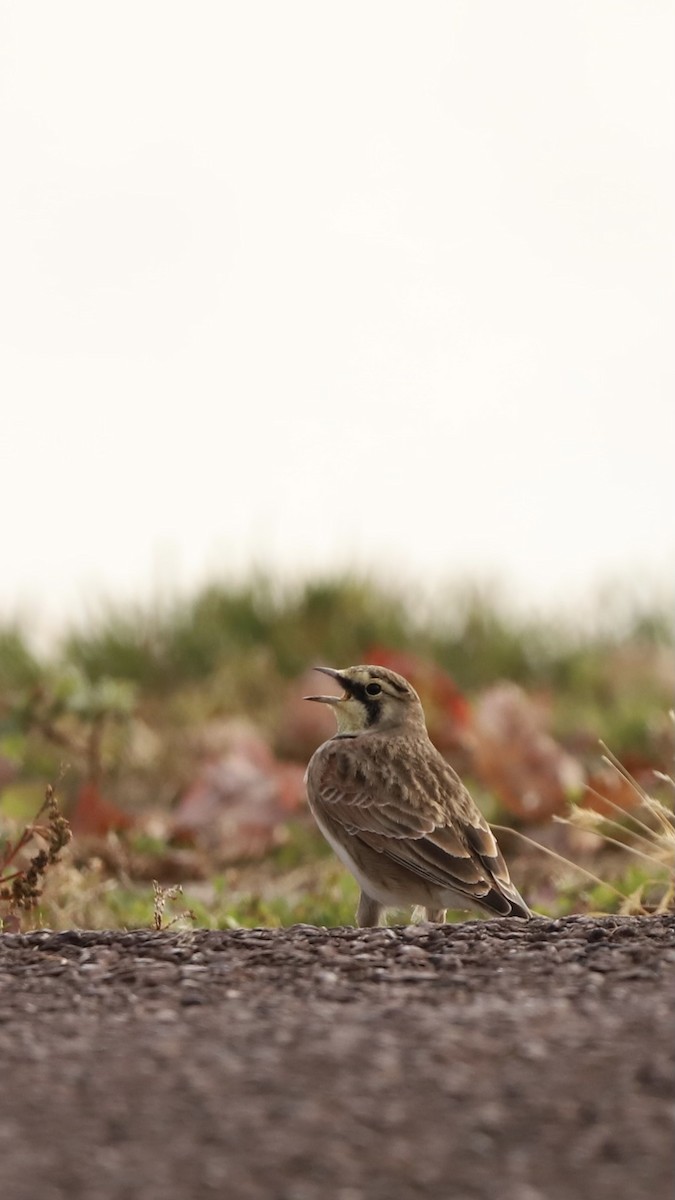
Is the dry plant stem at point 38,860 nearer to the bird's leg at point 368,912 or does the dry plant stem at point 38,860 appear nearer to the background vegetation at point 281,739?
the background vegetation at point 281,739

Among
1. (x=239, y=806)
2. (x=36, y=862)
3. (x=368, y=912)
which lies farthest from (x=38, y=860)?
(x=239, y=806)

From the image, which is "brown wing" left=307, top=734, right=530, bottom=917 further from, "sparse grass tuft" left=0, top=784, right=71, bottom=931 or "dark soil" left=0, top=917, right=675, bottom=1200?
"sparse grass tuft" left=0, top=784, right=71, bottom=931

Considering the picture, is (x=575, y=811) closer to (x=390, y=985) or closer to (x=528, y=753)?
(x=390, y=985)

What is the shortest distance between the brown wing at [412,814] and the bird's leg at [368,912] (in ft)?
0.81

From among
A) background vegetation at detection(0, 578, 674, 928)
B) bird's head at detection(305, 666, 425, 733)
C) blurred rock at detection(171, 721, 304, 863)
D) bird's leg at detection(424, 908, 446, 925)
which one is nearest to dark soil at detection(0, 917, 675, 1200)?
bird's leg at detection(424, 908, 446, 925)

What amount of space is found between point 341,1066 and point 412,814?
2203mm

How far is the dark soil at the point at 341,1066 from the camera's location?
320 cm

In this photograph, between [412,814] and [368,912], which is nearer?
[412,814]

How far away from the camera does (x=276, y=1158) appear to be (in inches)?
128

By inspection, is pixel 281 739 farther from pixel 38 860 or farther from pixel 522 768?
pixel 38 860

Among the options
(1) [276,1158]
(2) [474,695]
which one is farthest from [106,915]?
(2) [474,695]

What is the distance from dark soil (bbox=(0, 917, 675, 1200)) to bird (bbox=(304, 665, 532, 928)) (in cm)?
71

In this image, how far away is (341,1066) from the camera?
146 inches

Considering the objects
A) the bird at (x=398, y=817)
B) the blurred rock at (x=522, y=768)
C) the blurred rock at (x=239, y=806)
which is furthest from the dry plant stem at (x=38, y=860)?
the blurred rock at (x=522, y=768)
